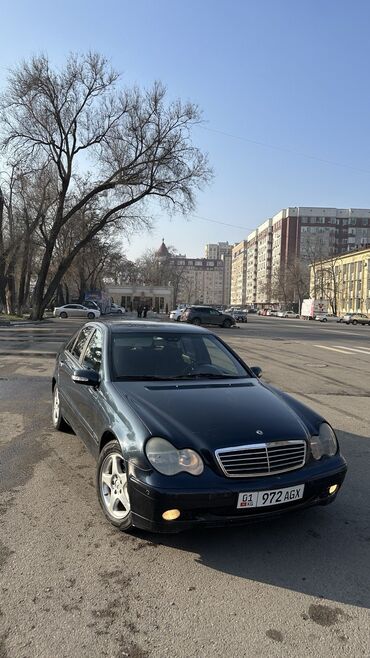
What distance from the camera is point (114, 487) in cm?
374

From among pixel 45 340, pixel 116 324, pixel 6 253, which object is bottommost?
pixel 45 340

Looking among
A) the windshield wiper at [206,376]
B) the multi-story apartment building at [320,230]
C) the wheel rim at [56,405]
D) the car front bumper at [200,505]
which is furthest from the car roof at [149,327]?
the multi-story apartment building at [320,230]

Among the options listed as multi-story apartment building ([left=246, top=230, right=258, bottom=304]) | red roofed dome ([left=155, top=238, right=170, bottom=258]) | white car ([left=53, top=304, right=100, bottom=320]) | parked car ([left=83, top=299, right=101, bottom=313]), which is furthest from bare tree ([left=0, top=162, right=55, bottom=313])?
multi-story apartment building ([left=246, top=230, right=258, bottom=304])

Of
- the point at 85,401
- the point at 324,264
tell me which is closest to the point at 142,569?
the point at 85,401

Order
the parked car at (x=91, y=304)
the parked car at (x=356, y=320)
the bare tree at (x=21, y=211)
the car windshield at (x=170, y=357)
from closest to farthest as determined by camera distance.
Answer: the car windshield at (x=170, y=357) < the bare tree at (x=21, y=211) < the parked car at (x=91, y=304) < the parked car at (x=356, y=320)

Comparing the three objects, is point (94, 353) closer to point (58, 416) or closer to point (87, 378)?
point (87, 378)

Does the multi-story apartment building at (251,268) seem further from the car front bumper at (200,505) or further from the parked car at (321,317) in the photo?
the car front bumper at (200,505)

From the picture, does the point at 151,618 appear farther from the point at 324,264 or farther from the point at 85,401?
the point at 324,264

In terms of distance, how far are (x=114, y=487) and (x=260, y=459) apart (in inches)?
43.3

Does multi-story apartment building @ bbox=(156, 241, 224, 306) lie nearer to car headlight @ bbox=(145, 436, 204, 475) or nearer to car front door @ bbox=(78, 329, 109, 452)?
car front door @ bbox=(78, 329, 109, 452)

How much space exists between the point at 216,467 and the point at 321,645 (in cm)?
111

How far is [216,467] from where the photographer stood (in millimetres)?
3299

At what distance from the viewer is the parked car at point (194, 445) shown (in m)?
3.24

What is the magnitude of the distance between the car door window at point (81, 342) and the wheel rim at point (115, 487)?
78.1 inches
